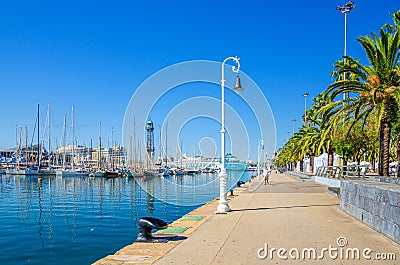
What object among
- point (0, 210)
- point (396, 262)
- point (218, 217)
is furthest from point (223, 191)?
point (0, 210)

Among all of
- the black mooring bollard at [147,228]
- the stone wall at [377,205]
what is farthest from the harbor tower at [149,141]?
the black mooring bollard at [147,228]

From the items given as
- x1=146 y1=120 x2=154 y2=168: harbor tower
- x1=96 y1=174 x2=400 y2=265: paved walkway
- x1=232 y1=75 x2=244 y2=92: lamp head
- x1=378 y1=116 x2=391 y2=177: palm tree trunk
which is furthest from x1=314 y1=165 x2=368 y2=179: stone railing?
x1=146 y1=120 x2=154 y2=168: harbor tower

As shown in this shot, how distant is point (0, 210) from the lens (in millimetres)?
26641

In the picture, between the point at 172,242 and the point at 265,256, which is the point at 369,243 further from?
the point at 172,242

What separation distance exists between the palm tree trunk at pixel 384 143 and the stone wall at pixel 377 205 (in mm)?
8841

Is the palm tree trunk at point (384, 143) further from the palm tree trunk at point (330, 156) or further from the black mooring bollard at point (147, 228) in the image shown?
the palm tree trunk at point (330, 156)

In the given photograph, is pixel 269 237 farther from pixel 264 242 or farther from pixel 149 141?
pixel 149 141

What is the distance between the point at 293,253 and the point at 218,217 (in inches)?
248

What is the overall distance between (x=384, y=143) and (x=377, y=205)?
12992mm

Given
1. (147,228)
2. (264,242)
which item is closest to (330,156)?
(264,242)

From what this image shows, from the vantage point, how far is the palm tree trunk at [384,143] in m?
22.4

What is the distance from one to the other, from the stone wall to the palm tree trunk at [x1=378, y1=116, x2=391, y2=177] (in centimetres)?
884

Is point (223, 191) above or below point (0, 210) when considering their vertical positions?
above

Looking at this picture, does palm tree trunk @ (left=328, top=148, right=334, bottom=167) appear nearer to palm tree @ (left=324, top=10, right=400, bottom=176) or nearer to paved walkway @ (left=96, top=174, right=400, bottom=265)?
palm tree @ (left=324, top=10, right=400, bottom=176)
